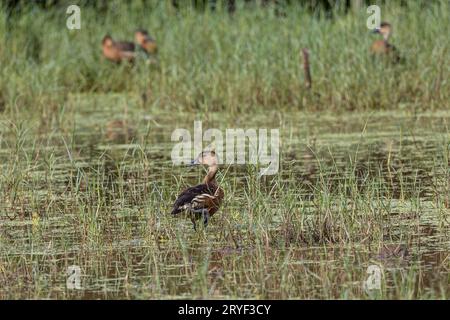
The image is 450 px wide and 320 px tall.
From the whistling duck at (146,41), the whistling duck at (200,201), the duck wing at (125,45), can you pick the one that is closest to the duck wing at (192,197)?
the whistling duck at (200,201)

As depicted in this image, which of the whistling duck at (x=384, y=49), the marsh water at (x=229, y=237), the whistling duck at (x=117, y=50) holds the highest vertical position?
the whistling duck at (x=117, y=50)

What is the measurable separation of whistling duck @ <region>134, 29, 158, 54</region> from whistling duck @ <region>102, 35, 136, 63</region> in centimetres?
15

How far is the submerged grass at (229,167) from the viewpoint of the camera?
240 inches

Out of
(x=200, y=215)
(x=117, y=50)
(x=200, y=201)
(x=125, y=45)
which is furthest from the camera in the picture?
(x=125, y=45)

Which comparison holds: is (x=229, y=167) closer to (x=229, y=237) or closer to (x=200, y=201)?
(x=200, y=201)

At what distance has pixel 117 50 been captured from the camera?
1455 centimetres

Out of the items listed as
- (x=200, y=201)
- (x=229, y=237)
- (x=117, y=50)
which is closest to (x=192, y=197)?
(x=200, y=201)

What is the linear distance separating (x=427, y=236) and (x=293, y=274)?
1.13 m

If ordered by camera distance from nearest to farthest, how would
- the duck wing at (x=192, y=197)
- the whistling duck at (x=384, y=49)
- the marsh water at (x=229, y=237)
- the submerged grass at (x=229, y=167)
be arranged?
the marsh water at (x=229, y=237) < the submerged grass at (x=229, y=167) < the duck wing at (x=192, y=197) < the whistling duck at (x=384, y=49)

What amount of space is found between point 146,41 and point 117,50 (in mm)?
360

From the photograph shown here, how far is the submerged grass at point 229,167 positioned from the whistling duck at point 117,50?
0.75ft

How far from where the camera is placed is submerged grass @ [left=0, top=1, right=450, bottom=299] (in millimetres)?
6086

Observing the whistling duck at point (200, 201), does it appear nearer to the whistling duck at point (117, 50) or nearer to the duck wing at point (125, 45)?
the whistling duck at point (117, 50)

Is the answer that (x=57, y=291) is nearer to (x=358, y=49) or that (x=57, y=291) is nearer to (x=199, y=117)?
(x=199, y=117)
